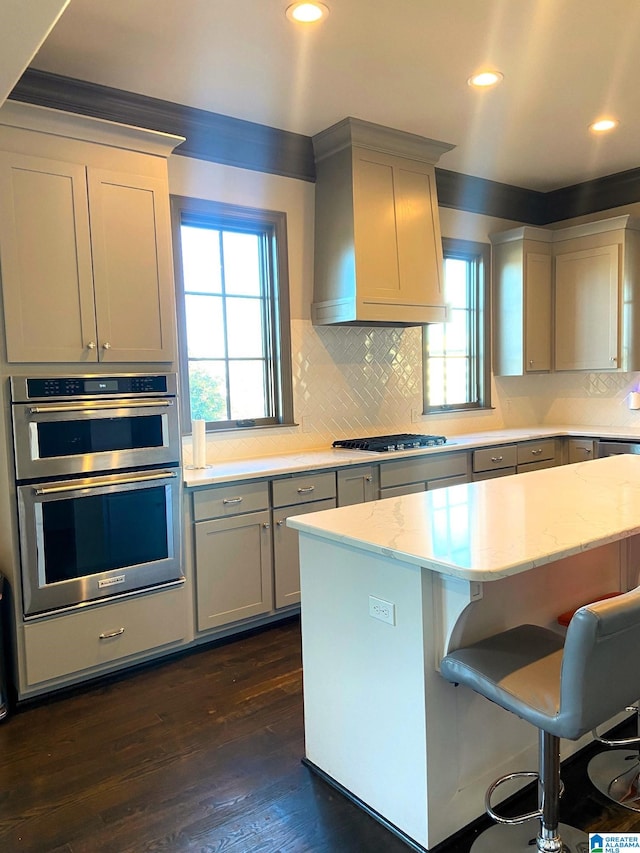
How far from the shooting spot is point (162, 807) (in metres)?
2.05

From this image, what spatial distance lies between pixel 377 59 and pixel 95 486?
92.8 inches

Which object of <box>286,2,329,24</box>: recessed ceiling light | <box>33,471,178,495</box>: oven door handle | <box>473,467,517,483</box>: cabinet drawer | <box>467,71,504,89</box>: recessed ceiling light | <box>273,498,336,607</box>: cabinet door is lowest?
<box>273,498,336,607</box>: cabinet door

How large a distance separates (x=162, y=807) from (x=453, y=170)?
14.3 ft

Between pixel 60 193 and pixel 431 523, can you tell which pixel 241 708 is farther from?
pixel 60 193

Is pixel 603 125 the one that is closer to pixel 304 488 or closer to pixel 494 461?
pixel 494 461

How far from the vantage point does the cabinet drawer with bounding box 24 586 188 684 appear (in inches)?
106

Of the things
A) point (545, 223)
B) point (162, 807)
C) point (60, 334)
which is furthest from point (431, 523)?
point (545, 223)

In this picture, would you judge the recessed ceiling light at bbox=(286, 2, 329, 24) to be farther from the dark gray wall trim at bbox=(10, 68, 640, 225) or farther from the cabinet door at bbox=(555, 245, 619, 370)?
the cabinet door at bbox=(555, 245, 619, 370)

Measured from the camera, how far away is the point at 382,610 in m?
1.85

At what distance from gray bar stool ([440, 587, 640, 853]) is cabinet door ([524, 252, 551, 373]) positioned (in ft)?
12.0

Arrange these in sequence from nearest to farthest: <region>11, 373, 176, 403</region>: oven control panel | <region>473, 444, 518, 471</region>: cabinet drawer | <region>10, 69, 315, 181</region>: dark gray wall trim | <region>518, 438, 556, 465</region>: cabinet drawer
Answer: <region>11, 373, 176, 403</region>: oven control panel → <region>10, 69, 315, 181</region>: dark gray wall trim → <region>473, 444, 518, 471</region>: cabinet drawer → <region>518, 438, 556, 465</region>: cabinet drawer

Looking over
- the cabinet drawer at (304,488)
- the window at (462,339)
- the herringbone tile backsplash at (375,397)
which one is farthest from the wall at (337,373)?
the cabinet drawer at (304,488)

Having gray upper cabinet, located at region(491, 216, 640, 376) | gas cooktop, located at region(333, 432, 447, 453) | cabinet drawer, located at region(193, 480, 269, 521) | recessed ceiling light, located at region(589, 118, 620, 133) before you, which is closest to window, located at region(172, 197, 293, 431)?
gas cooktop, located at region(333, 432, 447, 453)

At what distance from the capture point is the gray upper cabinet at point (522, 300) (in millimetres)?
5043
